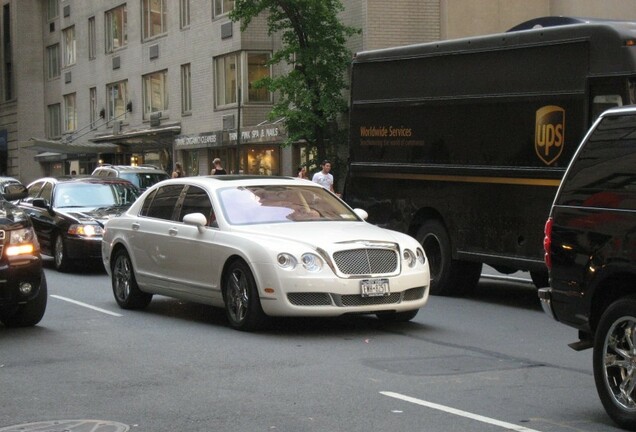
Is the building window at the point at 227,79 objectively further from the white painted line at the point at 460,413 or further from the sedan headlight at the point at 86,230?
the white painted line at the point at 460,413

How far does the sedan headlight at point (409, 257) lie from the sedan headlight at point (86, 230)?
830 centimetres

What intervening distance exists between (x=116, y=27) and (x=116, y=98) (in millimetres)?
3040

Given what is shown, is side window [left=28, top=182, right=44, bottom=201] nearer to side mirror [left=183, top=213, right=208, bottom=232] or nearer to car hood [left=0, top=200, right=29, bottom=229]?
car hood [left=0, top=200, right=29, bottom=229]

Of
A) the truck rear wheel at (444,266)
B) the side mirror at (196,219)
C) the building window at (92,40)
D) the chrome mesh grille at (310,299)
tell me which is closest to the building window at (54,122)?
the building window at (92,40)

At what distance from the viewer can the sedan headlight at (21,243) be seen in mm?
10766

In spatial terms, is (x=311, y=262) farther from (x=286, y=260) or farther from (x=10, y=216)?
(x=10, y=216)

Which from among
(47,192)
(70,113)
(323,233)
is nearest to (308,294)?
(323,233)

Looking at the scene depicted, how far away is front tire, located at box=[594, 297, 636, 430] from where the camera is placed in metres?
6.59

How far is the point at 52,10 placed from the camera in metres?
57.5

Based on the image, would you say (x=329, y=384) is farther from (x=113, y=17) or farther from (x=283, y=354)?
(x=113, y=17)

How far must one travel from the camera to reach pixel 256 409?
295 inches

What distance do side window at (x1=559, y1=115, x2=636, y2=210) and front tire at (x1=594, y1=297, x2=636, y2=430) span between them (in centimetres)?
64

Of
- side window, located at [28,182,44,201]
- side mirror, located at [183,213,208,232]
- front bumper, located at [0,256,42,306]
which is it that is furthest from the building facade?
front bumper, located at [0,256,42,306]

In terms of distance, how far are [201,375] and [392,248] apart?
2.97 m
